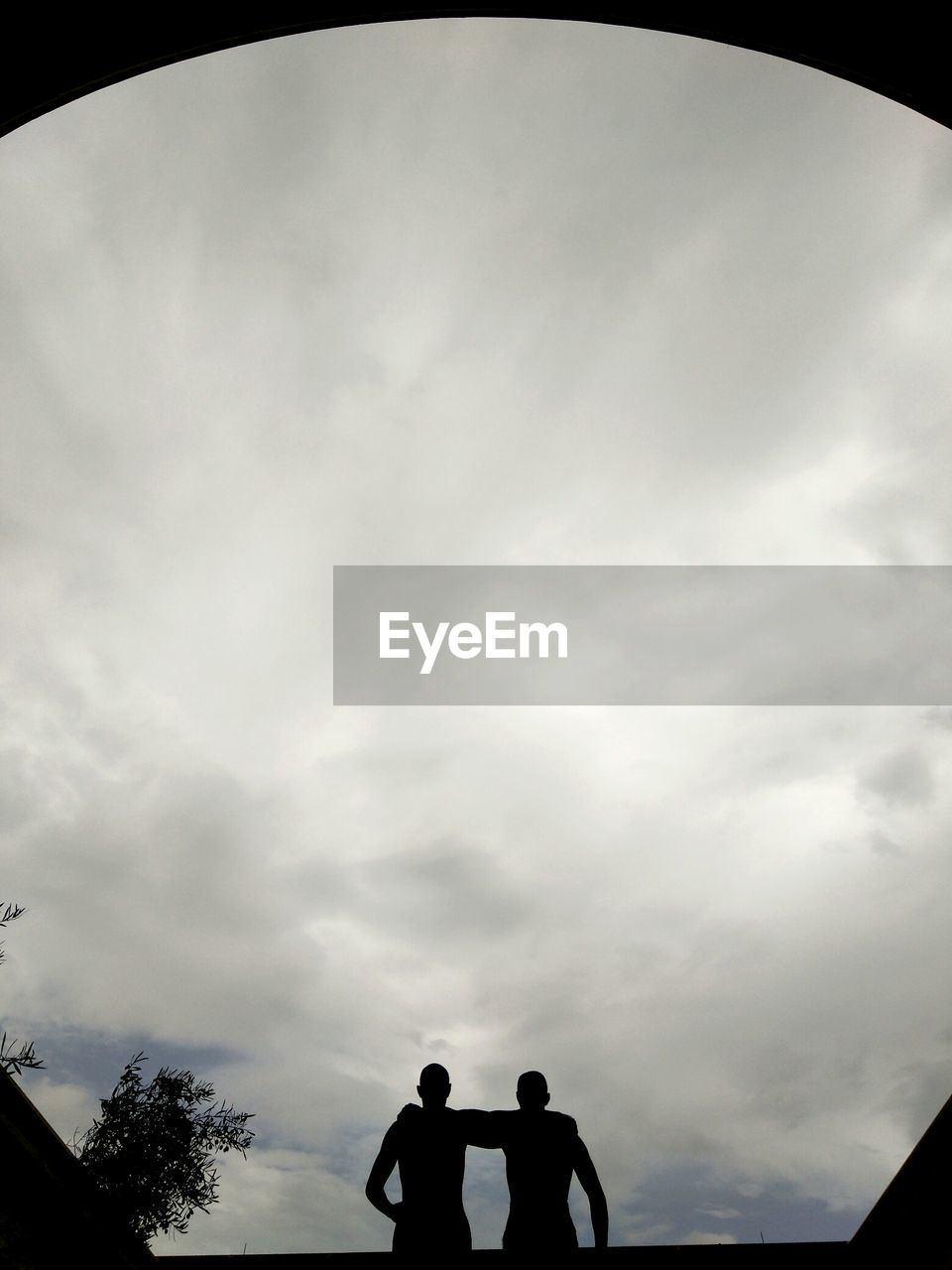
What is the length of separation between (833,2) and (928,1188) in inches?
385

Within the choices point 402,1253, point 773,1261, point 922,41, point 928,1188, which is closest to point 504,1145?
point 402,1253

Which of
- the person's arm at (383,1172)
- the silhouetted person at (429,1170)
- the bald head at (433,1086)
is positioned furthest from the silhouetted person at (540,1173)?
the person's arm at (383,1172)

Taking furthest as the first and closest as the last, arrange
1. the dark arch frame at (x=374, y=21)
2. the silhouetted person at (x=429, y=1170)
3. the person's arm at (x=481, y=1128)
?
the dark arch frame at (x=374, y=21) → the person's arm at (x=481, y=1128) → the silhouetted person at (x=429, y=1170)

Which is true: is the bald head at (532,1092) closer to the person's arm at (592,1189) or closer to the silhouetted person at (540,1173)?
the silhouetted person at (540,1173)

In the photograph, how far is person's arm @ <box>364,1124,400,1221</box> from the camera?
6.86m

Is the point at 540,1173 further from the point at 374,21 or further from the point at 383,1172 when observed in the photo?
the point at 374,21

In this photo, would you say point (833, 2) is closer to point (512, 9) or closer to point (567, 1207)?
point (512, 9)

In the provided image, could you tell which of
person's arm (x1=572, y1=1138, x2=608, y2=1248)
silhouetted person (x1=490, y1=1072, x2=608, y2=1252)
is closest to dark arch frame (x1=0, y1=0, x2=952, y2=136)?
silhouetted person (x1=490, y1=1072, x2=608, y2=1252)

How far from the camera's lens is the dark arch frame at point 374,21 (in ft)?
23.9

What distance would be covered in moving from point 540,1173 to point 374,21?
11.2 metres

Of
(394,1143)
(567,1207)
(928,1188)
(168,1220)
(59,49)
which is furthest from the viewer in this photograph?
(168,1220)

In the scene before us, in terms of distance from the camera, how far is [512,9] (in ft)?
26.5

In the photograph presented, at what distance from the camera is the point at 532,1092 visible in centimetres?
691

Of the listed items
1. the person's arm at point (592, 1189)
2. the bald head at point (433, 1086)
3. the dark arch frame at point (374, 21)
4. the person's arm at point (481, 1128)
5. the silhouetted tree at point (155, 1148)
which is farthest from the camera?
the silhouetted tree at point (155, 1148)
